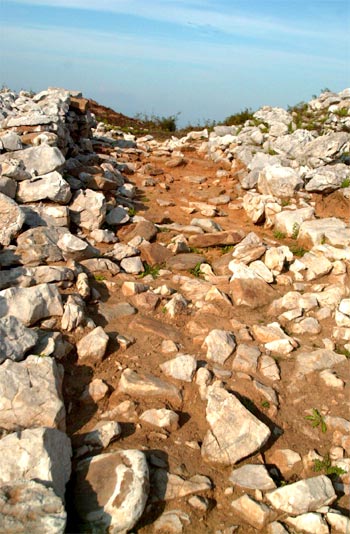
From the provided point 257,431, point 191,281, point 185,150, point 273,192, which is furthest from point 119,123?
point 257,431

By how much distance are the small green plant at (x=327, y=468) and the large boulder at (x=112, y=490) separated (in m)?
1.29

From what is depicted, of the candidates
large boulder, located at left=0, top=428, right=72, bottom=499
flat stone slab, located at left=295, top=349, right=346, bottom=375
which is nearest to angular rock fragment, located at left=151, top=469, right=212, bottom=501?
large boulder, located at left=0, top=428, right=72, bottom=499

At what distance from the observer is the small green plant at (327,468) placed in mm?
3445

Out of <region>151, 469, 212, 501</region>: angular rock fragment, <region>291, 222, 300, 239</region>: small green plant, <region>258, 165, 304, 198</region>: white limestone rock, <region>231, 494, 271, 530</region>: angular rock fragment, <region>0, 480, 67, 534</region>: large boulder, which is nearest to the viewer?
<region>0, 480, 67, 534</region>: large boulder

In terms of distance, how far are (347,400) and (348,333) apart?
101 cm

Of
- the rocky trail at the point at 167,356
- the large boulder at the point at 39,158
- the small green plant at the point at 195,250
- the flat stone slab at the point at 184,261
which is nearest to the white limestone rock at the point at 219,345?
the rocky trail at the point at 167,356

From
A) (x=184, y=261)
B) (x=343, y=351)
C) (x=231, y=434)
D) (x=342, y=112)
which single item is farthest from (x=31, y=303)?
(x=342, y=112)

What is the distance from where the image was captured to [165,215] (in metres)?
8.66

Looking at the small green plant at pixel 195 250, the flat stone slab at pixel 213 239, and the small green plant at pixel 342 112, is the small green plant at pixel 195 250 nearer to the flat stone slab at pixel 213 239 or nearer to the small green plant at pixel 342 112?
the flat stone slab at pixel 213 239

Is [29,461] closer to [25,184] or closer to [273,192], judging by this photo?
[25,184]

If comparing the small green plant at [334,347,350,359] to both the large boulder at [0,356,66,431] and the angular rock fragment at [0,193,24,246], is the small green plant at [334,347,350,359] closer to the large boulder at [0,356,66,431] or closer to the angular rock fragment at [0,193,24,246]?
the large boulder at [0,356,66,431]

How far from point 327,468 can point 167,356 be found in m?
1.68

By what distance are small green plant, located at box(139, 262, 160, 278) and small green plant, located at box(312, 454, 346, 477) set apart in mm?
3208

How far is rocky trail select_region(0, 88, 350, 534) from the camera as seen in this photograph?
2.98 m
